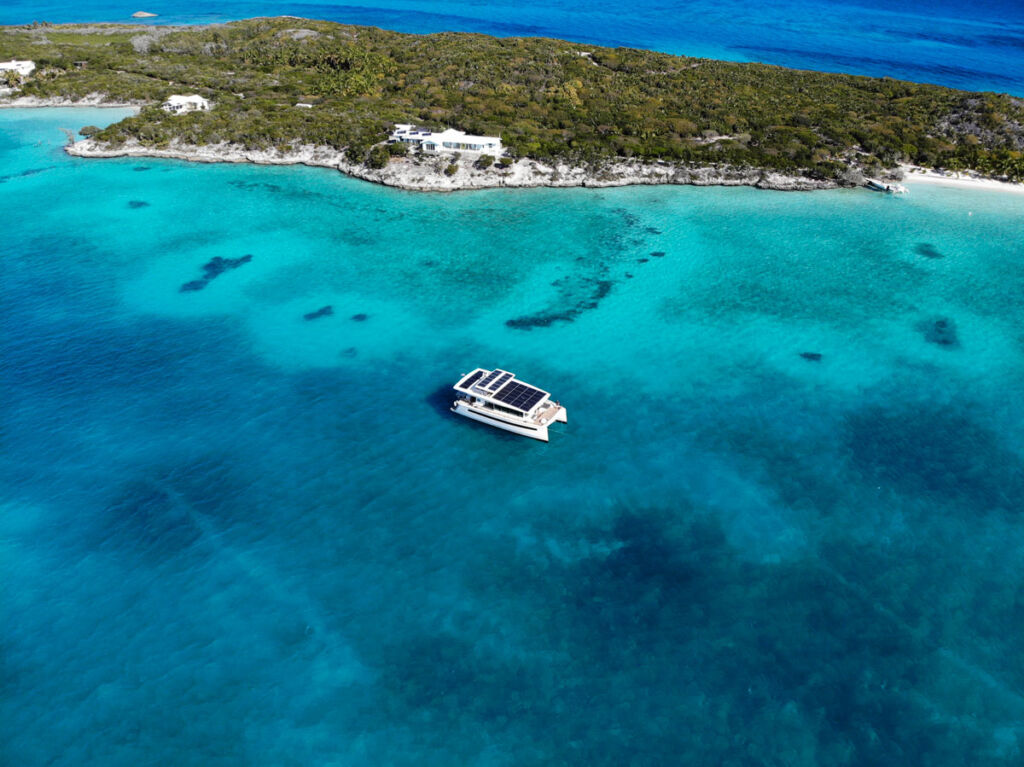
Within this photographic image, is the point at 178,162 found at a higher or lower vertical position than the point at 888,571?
higher

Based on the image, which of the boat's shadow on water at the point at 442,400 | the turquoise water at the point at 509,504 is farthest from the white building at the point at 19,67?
the boat's shadow on water at the point at 442,400

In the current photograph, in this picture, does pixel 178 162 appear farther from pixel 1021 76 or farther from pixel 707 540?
pixel 1021 76

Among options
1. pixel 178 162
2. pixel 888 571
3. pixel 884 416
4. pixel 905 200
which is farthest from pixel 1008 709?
pixel 178 162

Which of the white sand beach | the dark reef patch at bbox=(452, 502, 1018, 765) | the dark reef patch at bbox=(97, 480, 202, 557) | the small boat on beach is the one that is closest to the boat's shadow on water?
the dark reef patch at bbox=(452, 502, 1018, 765)

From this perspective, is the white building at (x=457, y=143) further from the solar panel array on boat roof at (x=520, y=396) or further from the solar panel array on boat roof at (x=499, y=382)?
the solar panel array on boat roof at (x=520, y=396)

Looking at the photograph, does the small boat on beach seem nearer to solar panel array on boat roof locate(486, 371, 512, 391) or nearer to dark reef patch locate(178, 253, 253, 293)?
solar panel array on boat roof locate(486, 371, 512, 391)

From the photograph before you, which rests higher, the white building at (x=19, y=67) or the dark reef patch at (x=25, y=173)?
the white building at (x=19, y=67)

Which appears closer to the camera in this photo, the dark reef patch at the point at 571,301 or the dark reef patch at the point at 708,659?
the dark reef patch at the point at 708,659
